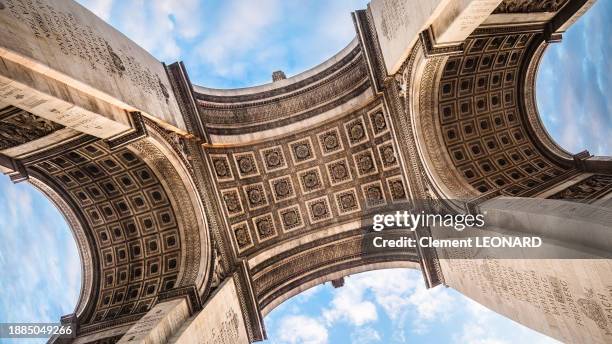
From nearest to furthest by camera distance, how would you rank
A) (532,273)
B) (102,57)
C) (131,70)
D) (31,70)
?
(31,70) < (532,273) < (102,57) < (131,70)

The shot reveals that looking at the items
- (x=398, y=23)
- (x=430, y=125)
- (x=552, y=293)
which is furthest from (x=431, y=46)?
(x=552, y=293)

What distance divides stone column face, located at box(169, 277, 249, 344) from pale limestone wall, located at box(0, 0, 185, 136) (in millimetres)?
6794

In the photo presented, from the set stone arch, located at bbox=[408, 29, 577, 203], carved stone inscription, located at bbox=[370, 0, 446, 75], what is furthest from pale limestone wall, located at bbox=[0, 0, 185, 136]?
stone arch, located at bbox=[408, 29, 577, 203]

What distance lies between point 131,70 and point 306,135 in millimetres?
9331

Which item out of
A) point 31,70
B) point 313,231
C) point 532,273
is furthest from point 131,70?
point 532,273

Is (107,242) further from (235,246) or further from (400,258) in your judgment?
(400,258)

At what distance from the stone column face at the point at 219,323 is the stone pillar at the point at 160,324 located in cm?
28

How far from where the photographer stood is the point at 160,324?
13.7m

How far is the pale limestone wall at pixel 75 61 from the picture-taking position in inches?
407

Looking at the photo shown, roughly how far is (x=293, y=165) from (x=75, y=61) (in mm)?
12254

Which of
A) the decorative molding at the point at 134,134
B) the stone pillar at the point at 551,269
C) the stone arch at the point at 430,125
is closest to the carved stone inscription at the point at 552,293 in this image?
the stone pillar at the point at 551,269

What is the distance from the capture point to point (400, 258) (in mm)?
22328

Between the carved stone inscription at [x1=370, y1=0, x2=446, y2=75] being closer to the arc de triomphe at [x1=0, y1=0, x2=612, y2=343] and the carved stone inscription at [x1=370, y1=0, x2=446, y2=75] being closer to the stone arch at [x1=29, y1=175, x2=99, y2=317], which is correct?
the arc de triomphe at [x1=0, y1=0, x2=612, y2=343]

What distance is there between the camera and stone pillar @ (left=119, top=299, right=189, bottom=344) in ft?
42.8
